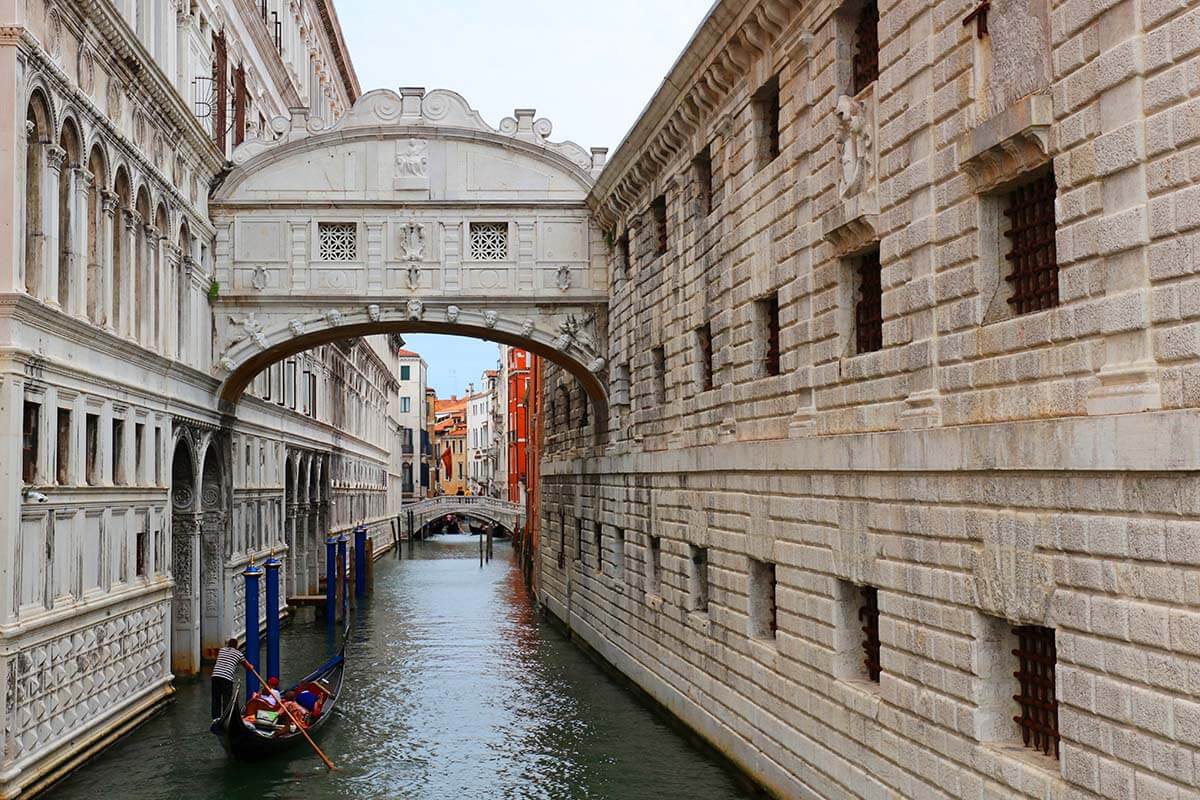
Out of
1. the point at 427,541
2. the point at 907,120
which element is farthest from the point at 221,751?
the point at 427,541

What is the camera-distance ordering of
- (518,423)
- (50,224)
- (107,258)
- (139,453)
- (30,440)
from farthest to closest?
(518,423), (139,453), (107,258), (50,224), (30,440)

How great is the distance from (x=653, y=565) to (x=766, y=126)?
22.5 feet

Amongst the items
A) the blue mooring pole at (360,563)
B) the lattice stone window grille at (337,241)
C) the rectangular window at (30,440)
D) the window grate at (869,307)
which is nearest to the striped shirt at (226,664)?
the rectangular window at (30,440)

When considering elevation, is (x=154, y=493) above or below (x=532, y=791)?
above

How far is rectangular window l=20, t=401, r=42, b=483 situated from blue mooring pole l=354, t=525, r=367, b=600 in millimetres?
21152

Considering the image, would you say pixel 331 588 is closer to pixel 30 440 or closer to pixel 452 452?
pixel 30 440

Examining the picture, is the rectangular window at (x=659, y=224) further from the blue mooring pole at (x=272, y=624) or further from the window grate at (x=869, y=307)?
the blue mooring pole at (x=272, y=624)

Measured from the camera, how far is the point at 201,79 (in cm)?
2083

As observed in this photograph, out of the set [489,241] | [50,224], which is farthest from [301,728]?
[489,241]

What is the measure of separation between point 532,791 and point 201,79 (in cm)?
1243

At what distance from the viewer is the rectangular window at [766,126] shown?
1365 centimetres

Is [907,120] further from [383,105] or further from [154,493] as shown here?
[383,105]

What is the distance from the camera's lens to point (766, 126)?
45.3 ft

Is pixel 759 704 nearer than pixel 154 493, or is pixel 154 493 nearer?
pixel 759 704
